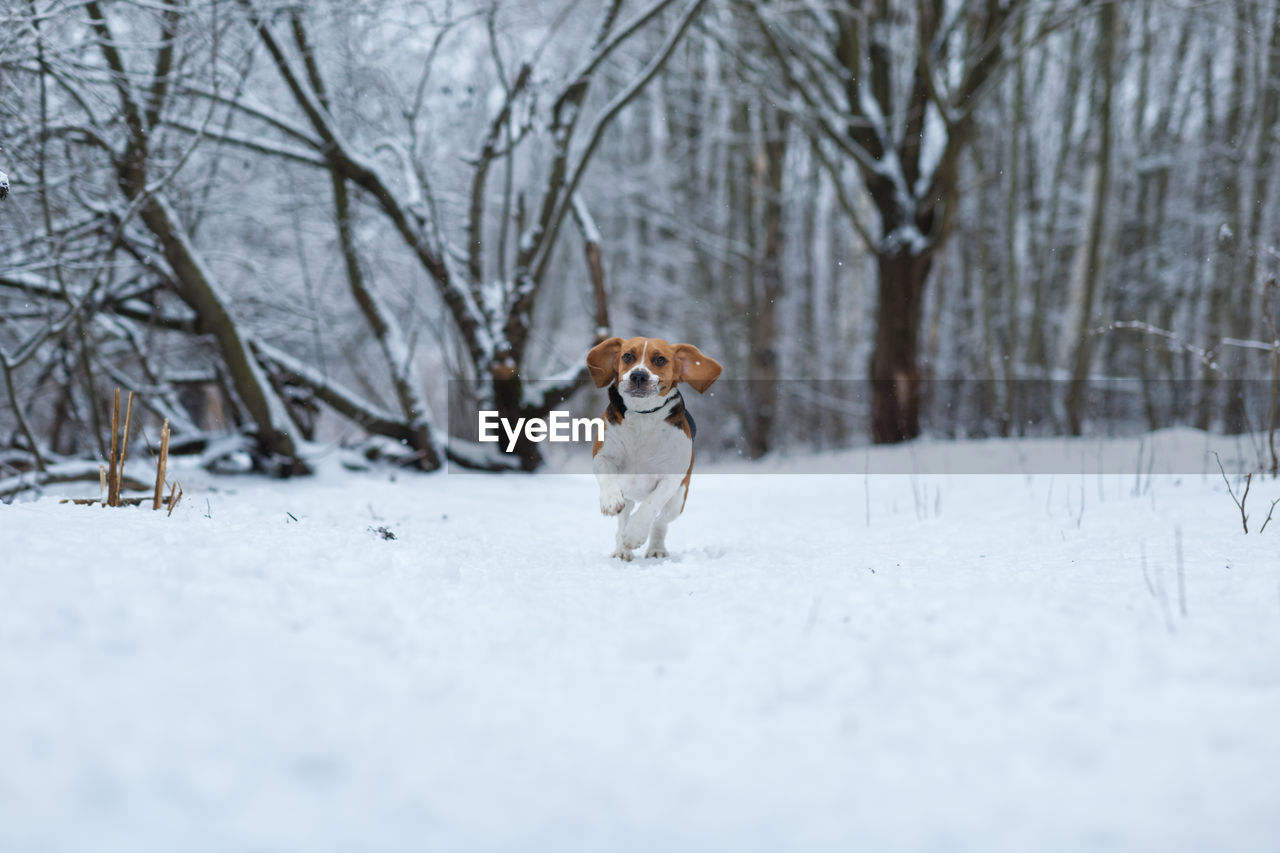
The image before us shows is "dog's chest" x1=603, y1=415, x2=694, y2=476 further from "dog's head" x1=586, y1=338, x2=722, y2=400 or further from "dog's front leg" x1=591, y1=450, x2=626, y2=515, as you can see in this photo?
"dog's head" x1=586, y1=338, x2=722, y2=400

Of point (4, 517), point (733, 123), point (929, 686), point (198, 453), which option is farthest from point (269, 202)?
point (929, 686)

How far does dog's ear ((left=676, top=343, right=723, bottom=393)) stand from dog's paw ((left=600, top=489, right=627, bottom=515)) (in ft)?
1.82

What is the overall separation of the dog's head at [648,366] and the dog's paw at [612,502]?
392 mm

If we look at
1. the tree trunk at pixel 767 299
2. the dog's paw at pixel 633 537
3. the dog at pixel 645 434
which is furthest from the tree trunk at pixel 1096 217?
the dog's paw at pixel 633 537

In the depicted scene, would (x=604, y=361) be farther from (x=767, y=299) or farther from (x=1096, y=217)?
(x=1096, y=217)

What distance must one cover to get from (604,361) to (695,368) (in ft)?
1.25

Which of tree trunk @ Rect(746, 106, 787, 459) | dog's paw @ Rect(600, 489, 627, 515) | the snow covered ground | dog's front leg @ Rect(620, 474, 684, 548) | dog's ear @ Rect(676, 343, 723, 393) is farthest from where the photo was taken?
tree trunk @ Rect(746, 106, 787, 459)

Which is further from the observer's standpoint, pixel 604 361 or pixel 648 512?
pixel 604 361

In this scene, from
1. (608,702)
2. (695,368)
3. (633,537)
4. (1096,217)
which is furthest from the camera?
(1096,217)

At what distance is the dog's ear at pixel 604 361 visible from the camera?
319cm

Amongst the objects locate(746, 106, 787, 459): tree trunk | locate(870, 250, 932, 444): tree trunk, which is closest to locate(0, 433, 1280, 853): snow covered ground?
locate(870, 250, 932, 444): tree trunk

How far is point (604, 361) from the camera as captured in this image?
10.5 ft

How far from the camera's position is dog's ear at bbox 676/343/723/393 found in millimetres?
3172

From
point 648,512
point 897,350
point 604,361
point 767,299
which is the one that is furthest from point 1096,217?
point 648,512
